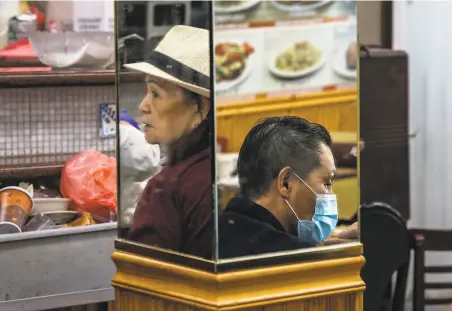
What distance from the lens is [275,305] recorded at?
2.74 m

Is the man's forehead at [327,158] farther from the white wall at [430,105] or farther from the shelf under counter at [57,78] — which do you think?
the white wall at [430,105]

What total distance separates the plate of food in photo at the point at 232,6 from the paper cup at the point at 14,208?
5.63ft

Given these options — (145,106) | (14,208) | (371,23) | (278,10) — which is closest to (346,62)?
(278,10)

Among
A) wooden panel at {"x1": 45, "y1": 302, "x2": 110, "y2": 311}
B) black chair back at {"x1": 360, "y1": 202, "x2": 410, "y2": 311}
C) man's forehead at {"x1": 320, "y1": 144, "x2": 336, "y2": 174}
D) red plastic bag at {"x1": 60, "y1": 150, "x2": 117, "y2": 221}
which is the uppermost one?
man's forehead at {"x1": 320, "y1": 144, "x2": 336, "y2": 174}

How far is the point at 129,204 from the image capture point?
9.76 feet

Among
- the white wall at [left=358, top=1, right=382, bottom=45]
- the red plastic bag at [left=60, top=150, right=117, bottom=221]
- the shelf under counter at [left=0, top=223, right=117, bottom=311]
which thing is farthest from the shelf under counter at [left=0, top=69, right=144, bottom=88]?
the white wall at [left=358, top=1, right=382, bottom=45]

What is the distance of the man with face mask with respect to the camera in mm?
2748

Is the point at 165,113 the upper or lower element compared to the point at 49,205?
upper

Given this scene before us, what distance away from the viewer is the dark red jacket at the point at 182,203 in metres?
2.67

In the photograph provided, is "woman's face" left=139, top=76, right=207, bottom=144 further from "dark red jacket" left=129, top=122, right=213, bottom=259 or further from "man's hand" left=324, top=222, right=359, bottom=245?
"man's hand" left=324, top=222, right=359, bottom=245

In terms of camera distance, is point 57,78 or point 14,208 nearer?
point 14,208

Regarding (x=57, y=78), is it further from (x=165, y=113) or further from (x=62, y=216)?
(x=165, y=113)

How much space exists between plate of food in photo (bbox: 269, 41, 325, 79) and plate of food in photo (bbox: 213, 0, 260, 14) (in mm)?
163

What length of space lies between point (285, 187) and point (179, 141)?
0.34 metres
